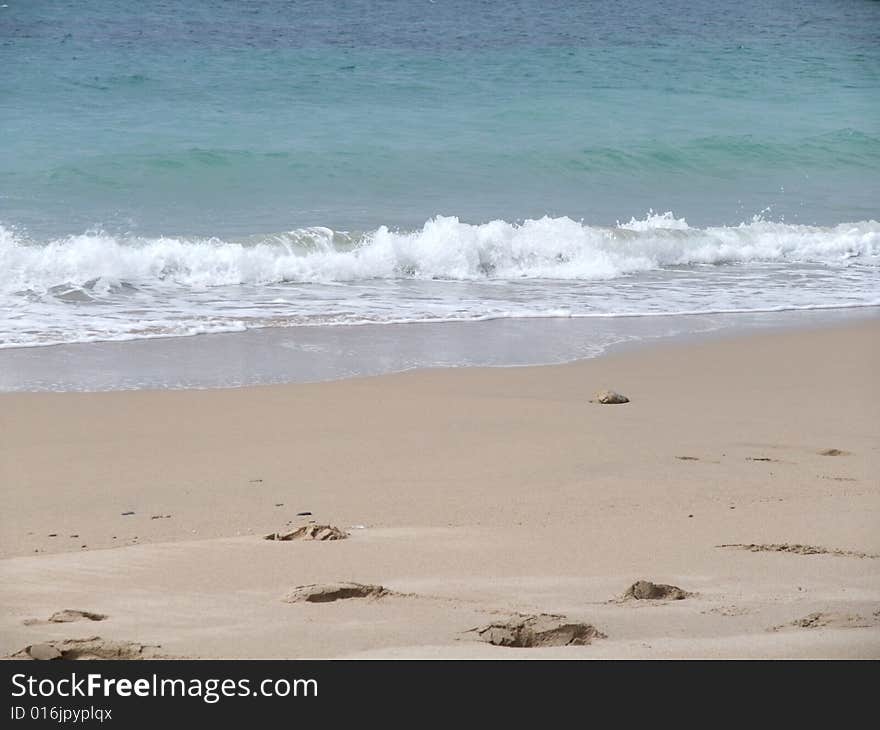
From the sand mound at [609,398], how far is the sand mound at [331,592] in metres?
2.82

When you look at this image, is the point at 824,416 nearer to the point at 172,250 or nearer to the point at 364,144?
the point at 172,250

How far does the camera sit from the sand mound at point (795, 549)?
358 centimetres

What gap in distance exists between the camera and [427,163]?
15.9 meters

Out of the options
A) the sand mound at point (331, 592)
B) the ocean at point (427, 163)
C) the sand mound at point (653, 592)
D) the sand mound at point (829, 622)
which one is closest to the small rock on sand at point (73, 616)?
the sand mound at point (331, 592)

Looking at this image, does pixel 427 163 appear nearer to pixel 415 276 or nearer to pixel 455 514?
pixel 415 276

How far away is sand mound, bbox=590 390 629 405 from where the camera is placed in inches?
231

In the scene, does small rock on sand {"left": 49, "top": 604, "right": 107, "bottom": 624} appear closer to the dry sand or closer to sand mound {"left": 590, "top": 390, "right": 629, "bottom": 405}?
the dry sand

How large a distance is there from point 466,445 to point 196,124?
13553mm

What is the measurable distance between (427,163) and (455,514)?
12.2 meters

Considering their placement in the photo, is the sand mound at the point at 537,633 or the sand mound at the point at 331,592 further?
the sand mound at the point at 331,592

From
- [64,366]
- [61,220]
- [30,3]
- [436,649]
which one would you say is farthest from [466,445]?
[30,3]

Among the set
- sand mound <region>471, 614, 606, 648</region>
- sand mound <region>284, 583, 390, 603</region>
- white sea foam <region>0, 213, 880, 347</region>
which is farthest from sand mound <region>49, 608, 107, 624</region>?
white sea foam <region>0, 213, 880, 347</region>

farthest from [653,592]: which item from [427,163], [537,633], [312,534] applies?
[427,163]

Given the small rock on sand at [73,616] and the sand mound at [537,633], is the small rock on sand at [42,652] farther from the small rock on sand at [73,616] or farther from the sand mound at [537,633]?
the sand mound at [537,633]
